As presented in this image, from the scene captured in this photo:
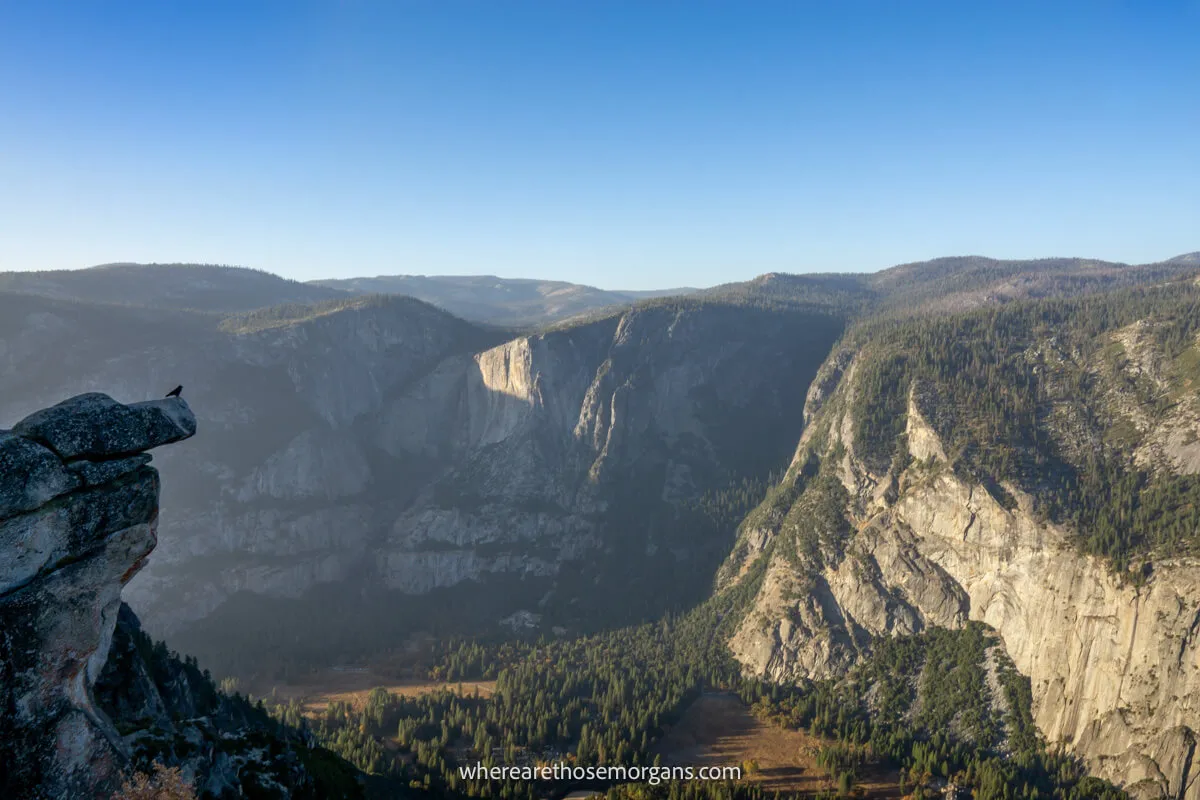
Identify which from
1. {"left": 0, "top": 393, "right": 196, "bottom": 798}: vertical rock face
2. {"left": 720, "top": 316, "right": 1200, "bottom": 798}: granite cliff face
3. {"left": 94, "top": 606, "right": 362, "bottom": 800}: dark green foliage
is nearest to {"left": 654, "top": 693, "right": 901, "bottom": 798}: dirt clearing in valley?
{"left": 720, "top": 316, "right": 1200, "bottom": 798}: granite cliff face

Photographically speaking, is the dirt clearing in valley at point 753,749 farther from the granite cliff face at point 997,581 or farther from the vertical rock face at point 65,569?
the vertical rock face at point 65,569

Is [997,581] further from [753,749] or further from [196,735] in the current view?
[196,735]

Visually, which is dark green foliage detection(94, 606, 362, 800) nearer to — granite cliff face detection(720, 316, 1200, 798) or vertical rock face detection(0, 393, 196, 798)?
vertical rock face detection(0, 393, 196, 798)

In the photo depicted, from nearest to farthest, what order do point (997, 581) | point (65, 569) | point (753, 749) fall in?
1. point (65, 569)
2. point (753, 749)
3. point (997, 581)

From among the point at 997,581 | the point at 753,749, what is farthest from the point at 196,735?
the point at 997,581

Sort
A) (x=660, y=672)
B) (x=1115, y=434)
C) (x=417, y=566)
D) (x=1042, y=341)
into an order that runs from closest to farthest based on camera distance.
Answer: (x=1115, y=434) < (x=660, y=672) < (x=1042, y=341) < (x=417, y=566)

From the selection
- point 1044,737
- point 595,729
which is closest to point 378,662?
point 595,729

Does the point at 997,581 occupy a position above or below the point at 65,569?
below

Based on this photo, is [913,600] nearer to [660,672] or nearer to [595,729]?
[660,672]
